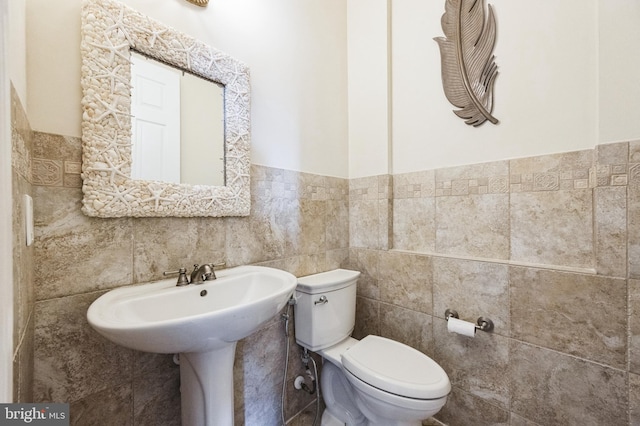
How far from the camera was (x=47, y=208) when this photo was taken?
29.8 inches

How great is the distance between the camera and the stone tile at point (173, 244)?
0.93m

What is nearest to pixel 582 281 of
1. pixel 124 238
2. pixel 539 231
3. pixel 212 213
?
pixel 539 231

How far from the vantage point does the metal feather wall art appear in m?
1.27

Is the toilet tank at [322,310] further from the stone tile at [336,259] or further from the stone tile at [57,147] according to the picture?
the stone tile at [57,147]

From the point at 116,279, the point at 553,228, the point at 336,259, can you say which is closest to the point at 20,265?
the point at 116,279

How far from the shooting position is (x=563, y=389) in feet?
3.47

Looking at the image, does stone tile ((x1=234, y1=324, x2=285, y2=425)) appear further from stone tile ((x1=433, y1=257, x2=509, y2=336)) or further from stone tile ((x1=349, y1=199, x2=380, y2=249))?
stone tile ((x1=433, y1=257, x2=509, y2=336))

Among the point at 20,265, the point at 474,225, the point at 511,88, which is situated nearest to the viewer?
the point at 20,265

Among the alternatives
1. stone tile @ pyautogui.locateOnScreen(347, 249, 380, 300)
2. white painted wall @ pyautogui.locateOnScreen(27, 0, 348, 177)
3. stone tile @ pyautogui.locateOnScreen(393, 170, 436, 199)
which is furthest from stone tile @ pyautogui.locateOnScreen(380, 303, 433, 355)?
white painted wall @ pyautogui.locateOnScreen(27, 0, 348, 177)

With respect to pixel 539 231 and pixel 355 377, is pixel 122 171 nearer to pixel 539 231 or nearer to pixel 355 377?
pixel 355 377

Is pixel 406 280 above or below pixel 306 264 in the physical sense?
below

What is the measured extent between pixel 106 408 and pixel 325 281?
3.16 feet

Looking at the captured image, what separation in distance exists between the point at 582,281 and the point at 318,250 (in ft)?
3.97

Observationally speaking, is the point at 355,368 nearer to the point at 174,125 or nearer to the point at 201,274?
the point at 201,274
